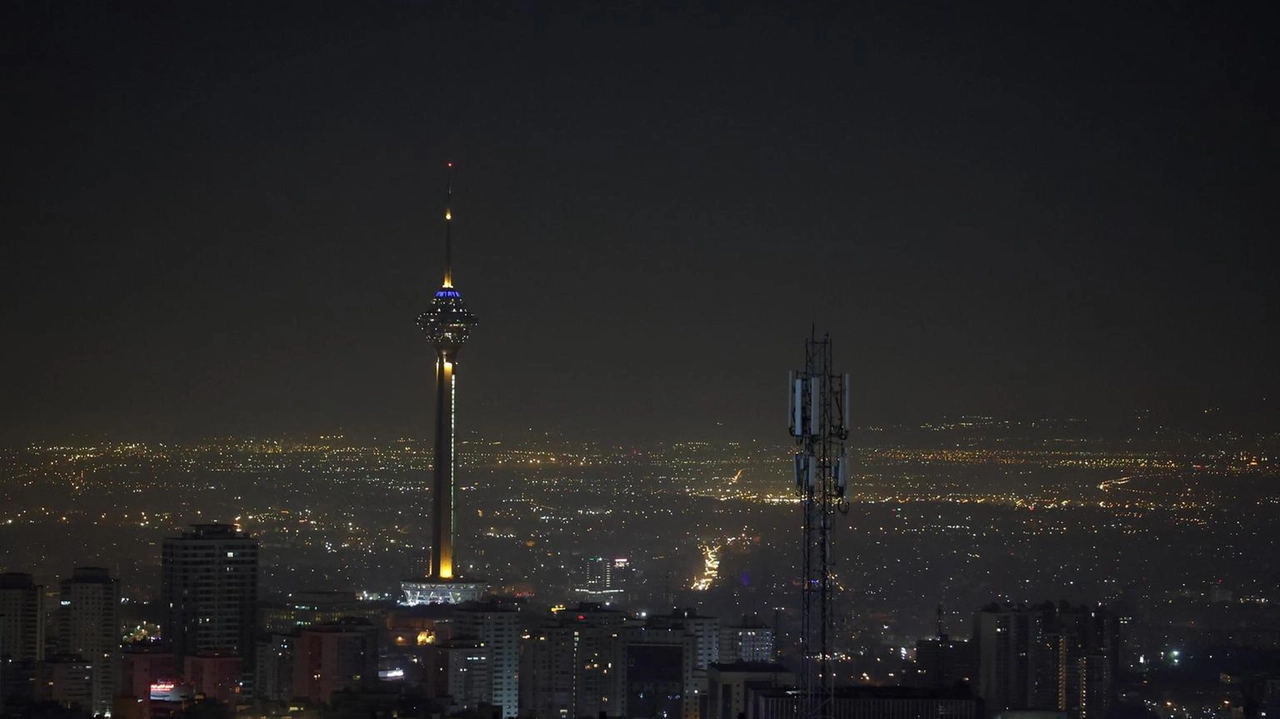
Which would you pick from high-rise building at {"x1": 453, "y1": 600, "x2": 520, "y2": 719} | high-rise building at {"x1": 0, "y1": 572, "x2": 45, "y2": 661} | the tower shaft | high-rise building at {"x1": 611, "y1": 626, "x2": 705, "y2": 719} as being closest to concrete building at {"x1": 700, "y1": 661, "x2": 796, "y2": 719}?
high-rise building at {"x1": 611, "y1": 626, "x2": 705, "y2": 719}

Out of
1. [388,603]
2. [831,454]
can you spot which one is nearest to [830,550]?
[831,454]

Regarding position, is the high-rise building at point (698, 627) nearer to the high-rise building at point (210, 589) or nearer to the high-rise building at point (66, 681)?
the high-rise building at point (210, 589)

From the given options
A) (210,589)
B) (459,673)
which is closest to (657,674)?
(459,673)

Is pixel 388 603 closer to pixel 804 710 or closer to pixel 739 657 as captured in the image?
pixel 739 657

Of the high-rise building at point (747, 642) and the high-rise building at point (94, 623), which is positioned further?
the high-rise building at point (747, 642)

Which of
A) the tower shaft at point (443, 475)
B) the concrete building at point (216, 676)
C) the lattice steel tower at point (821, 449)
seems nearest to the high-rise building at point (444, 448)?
the tower shaft at point (443, 475)

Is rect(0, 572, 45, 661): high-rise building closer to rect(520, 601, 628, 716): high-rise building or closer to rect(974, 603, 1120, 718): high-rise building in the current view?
rect(520, 601, 628, 716): high-rise building
